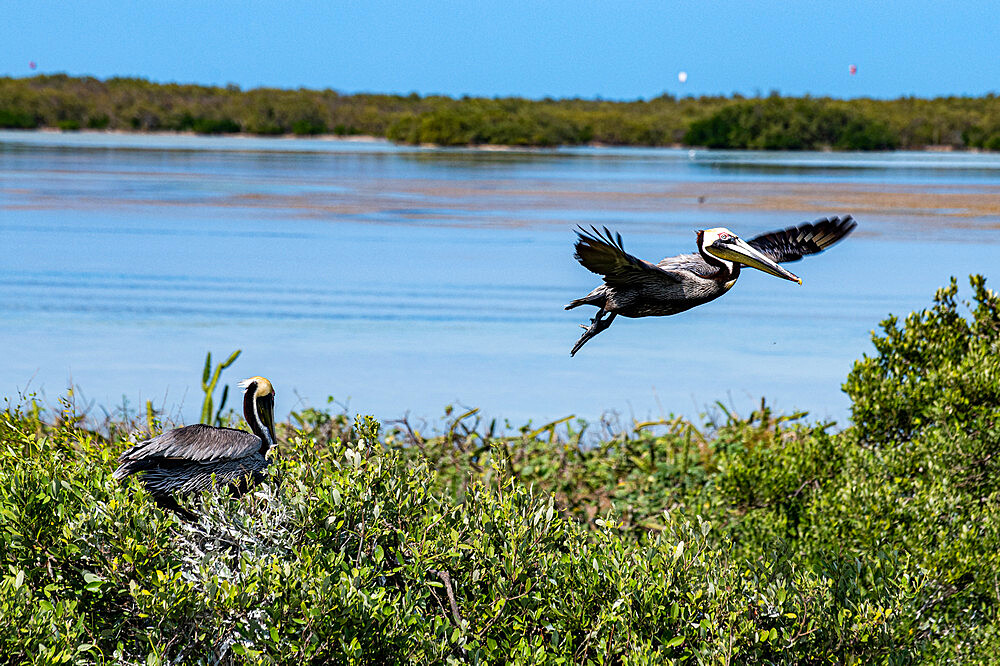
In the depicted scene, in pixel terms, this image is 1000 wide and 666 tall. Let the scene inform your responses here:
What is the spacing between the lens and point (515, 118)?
105625 mm

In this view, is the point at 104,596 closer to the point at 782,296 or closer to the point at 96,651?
the point at 96,651

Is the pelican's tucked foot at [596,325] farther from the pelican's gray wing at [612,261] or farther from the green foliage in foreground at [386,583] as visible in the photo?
the green foliage in foreground at [386,583]

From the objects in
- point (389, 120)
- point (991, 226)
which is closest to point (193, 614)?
point (991, 226)

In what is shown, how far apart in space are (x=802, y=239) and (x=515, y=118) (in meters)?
105

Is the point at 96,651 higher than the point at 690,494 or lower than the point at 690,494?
higher

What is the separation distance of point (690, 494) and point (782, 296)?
13.8m

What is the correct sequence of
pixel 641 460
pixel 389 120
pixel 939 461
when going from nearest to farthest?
pixel 939 461, pixel 641 460, pixel 389 120

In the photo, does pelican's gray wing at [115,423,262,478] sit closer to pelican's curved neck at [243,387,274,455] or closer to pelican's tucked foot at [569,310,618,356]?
pelican's curved neck at [243,387,274,455]

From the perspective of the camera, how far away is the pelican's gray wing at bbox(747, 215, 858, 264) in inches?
75.5

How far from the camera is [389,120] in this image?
117 meters

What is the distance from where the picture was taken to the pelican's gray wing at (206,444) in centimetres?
368

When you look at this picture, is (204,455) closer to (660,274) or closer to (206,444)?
(206,444)

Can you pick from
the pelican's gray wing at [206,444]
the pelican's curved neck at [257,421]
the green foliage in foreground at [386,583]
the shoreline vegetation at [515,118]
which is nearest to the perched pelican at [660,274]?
the pelican's curved neck at [257,421]

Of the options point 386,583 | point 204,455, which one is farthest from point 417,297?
Result: point 204,455
